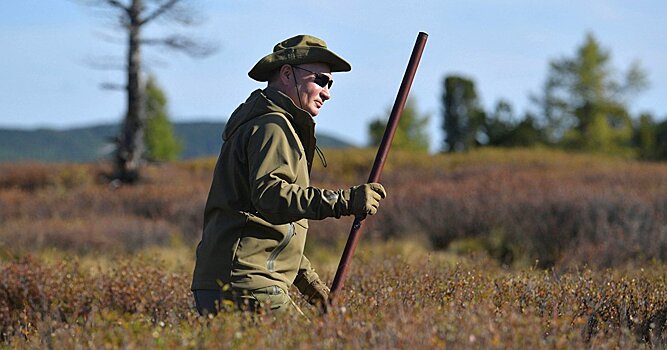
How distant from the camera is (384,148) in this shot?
4840mm

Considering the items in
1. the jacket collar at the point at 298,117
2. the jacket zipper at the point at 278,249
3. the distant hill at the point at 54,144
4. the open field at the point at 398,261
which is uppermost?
the jacket collar at the point at 298,117

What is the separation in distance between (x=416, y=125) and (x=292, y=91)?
5005cm

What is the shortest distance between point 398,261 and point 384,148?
11.5 feet

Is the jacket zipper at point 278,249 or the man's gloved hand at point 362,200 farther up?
the man's gloved hand at point 362,200

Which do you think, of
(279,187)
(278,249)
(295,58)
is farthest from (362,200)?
(295,58)

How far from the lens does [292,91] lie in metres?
4.62

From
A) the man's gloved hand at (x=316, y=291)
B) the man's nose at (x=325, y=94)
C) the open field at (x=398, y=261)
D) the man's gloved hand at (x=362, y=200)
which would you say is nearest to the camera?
the open field at (x=398, y=261)

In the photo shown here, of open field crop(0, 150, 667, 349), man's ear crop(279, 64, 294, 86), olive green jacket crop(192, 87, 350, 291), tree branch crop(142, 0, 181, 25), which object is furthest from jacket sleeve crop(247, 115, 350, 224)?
tree branch crop(142, 0, 181, 25)

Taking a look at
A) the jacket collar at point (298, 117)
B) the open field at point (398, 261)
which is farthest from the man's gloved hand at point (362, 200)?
the open field at point (398, 261)

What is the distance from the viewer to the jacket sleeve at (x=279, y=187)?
420 cm

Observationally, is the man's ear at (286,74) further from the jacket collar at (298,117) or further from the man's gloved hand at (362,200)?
the man's gloved hand at (362,200)

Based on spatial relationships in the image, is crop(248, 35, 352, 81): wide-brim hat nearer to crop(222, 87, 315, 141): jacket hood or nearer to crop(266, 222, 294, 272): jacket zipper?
crop(222, 87, 315, 141): jacket hood

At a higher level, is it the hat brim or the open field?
the hat brim

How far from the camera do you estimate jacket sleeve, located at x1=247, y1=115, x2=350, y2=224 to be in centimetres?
420
